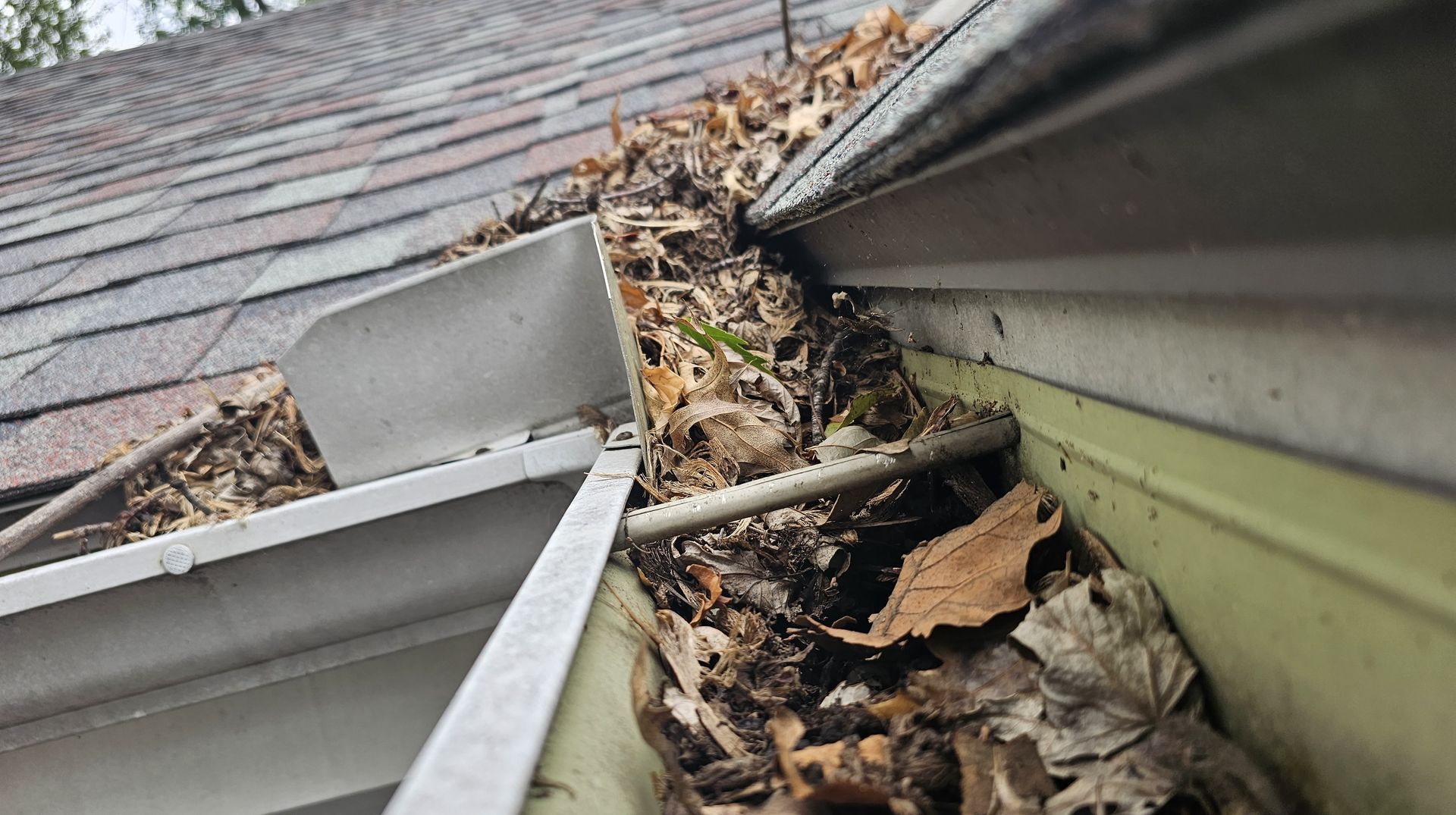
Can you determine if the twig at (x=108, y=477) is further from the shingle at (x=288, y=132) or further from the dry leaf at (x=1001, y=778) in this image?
the shingle at (x=288, y=132)

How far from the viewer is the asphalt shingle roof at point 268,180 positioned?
1840 mm

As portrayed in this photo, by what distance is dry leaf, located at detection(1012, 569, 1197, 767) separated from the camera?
0.57 meters

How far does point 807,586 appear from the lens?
902 millimetres

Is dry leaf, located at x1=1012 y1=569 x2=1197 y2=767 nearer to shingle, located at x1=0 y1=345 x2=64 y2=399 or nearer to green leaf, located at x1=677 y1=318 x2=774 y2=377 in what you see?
green leaf, located at x1=677 y1=318 x2=774 y2=377

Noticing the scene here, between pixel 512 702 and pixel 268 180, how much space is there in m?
2.98

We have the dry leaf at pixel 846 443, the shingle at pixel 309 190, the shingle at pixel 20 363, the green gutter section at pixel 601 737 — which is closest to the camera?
the green gutter section at pixel 601 737

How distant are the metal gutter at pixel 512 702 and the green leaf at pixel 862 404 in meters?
0.52

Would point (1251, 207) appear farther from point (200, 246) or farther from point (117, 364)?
point (200, 246)

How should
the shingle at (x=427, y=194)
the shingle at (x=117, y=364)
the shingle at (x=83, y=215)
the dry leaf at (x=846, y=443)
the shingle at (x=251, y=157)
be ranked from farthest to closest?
the shingle at (x=251, y=157) < the shingle at (x=83, y=215) < the shingle at (x=427, y=194) < the shingle at (x=117, y=364) < the dry leaf at (x=846, y=443)

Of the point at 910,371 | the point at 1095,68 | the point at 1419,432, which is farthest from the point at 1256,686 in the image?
the point at 910,371

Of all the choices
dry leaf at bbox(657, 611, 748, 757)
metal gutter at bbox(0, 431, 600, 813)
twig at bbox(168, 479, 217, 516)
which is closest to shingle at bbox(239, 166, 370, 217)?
twig at bbox(168, 479, 217, 516)

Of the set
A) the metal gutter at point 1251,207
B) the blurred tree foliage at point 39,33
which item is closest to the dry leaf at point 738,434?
the metal gutter at point 1251,207

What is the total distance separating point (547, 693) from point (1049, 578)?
50 centimetres

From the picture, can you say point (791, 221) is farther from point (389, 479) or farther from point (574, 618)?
point (574, 618)
